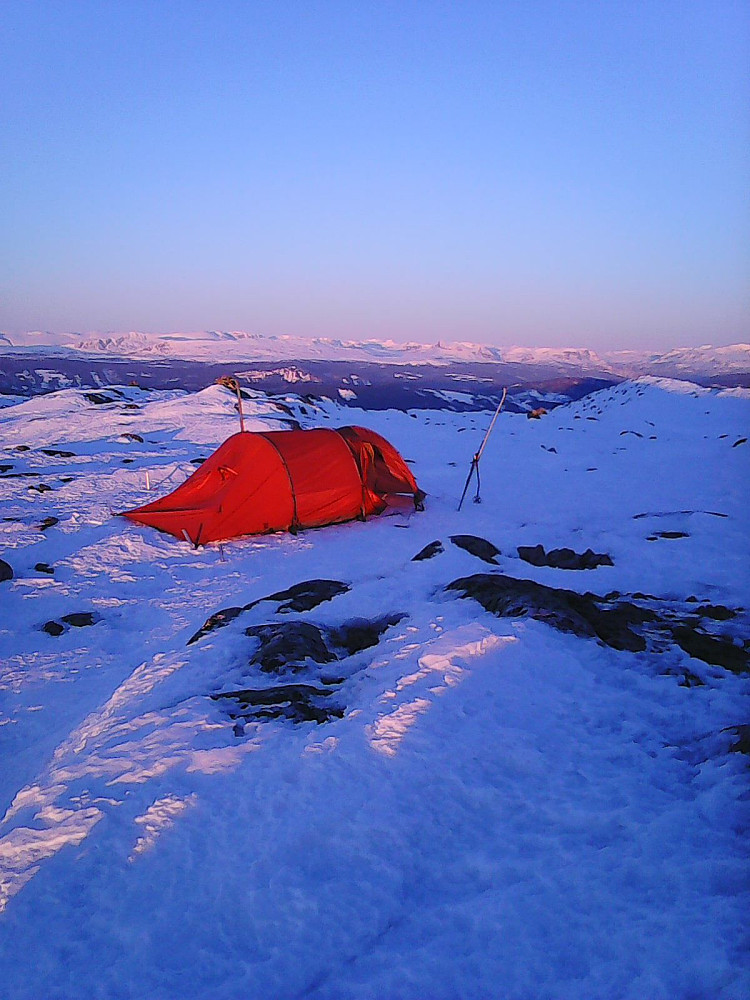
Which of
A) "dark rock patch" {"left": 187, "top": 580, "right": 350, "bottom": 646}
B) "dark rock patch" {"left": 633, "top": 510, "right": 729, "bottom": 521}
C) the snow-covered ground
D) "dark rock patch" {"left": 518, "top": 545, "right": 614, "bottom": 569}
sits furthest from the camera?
"dark rock patch" {"left": 633, "top": 510, "right": 729, "bottom": 521}

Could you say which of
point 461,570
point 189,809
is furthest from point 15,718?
point 461,570

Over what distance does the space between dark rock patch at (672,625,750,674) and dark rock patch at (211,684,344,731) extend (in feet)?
12.4

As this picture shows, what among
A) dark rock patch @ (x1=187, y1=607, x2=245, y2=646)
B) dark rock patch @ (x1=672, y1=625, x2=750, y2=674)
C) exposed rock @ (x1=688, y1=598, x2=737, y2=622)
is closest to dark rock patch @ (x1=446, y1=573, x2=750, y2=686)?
dark rock patch @ (x1=672, y1=625, x2=750, y2=674)

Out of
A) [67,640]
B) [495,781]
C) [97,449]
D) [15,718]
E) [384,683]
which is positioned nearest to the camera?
[495,781]

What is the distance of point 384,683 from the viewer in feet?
17.9

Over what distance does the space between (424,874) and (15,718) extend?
4.87 metres

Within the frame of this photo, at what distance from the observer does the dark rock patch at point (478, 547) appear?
32.9 ft

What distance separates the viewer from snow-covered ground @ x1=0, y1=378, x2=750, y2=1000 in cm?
292

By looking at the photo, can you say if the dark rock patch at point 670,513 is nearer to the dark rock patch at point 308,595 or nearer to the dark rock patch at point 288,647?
the dark rock patch at point 308,595

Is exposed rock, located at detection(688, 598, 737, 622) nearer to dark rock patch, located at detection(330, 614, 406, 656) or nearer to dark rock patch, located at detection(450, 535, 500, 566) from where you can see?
dark rock patch, located at detection(450, 535, 500, 566)

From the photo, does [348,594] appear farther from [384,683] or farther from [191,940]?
[191,940]

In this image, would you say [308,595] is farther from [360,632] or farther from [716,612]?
[716,612]

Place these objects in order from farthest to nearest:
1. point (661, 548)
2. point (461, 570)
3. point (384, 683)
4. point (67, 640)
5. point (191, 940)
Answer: point (661, 548)
point (461, 570)
point (67, 640)
point (384, 683)
point (191, 940)

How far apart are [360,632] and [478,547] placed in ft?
12.8
